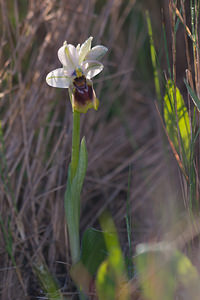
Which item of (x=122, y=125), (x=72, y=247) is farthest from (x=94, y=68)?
(x=122, y=125)

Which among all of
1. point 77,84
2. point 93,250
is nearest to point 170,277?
point 93,250

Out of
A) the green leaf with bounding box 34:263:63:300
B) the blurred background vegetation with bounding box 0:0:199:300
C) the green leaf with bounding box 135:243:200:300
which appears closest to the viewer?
the green leaf with bounding box 135:243:200:300

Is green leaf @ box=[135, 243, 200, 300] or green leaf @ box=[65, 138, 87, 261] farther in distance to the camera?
green leaf @ box=[65, 138, 87, 261]

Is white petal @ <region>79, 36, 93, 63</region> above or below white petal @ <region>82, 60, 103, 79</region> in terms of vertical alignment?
above

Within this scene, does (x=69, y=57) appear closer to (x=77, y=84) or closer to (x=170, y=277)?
(x=77, y=84)

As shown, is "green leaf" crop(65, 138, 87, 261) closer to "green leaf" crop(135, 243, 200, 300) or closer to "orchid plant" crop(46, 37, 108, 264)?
"orchid plant" crop(46, 37, 108, 264)

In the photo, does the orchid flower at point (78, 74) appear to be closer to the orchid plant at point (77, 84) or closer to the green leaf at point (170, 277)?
the orchid plant at point (77, 84)

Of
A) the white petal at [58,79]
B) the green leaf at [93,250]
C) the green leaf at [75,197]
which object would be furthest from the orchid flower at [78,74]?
the green leaf at [93,250]

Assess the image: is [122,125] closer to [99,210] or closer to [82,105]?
[99,210]

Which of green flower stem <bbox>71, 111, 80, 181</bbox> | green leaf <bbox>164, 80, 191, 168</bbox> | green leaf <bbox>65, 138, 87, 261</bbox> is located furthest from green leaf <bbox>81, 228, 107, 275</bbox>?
green leaf <bbox>164, 80, 191, 168</bbox>
